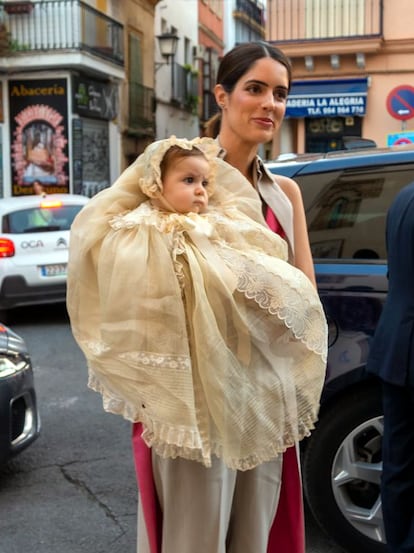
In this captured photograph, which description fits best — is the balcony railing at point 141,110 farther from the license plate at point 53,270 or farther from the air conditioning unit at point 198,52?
the license plate at point 53,270

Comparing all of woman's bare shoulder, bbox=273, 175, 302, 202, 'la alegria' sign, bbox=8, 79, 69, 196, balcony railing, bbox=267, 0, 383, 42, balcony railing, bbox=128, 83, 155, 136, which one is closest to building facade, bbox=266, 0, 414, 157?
balcony railing, bbox=267, 0, 383, 42

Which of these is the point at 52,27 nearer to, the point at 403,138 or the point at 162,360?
the point at 403,138

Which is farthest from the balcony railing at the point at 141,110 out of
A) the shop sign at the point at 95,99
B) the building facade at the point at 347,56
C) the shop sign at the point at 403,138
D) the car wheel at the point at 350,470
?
the car wheel at the point at 350,470

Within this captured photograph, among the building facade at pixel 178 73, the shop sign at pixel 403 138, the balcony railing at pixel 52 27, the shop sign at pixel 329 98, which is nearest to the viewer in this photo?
the shop sign at pixel 403 138

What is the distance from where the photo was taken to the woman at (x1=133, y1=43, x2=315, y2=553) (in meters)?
2.17

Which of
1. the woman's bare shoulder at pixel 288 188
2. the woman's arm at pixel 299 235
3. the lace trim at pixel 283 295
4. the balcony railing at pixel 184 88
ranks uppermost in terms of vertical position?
the balcony railing at pixel 184 88

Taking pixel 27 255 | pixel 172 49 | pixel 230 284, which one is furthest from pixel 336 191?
pixel 172 49

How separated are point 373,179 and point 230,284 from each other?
1.82 meters

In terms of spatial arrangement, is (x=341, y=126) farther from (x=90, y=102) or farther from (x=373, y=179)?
(x=373, y=179)

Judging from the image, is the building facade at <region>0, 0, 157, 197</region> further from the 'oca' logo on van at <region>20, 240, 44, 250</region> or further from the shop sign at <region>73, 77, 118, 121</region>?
the 'oca' logo on van at <region>20, 240, 44, 250</region>

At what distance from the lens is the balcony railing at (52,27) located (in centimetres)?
2161

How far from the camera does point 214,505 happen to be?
2145mm

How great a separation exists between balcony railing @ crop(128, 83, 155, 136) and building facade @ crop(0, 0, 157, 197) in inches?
79.5

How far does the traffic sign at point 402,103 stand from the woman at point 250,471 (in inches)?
394
